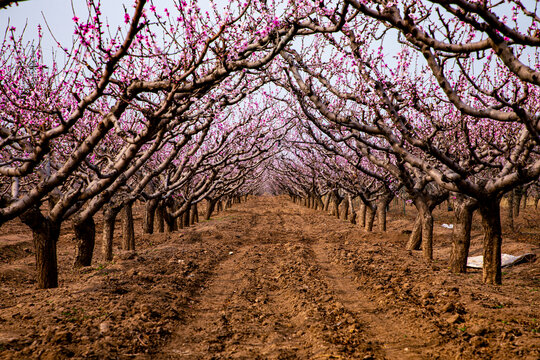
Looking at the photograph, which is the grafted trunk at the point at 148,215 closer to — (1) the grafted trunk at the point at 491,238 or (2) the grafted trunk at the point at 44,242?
(2) the grafted trunk at the point at 44,242

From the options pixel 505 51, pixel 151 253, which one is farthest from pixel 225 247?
pixel 505 51

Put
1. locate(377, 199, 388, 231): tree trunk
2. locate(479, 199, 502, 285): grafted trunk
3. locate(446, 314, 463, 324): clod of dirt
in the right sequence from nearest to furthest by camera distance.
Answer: locate(446, 314, 463, 324): clod of dirt < locate(479, 199, 502, 285): grafted trunk < locate(377, 199, 388, 231): tree trunk

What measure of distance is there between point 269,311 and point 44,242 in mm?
5731

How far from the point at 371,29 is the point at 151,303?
885 centimetres

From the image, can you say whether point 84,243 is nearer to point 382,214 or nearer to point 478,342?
point 478,342

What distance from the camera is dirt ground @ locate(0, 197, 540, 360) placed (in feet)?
16.7

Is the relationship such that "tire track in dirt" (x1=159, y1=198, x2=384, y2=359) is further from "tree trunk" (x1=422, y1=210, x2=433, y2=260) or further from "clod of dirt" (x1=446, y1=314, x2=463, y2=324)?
"tree trunk" (x1=422, y1=210, x2=433, y2=260)

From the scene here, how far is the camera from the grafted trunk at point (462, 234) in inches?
416

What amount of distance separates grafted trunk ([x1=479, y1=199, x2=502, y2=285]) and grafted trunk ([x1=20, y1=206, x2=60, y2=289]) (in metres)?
10.7

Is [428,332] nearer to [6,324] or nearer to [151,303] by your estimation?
[151,303]

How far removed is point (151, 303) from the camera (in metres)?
7.10

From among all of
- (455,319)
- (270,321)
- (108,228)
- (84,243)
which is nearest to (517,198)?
(455,319)

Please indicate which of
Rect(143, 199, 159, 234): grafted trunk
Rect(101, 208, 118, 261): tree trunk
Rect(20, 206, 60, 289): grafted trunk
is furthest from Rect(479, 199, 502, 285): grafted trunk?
Rect(143, 199, 159, 234): grafted trunk

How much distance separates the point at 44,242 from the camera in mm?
8266
